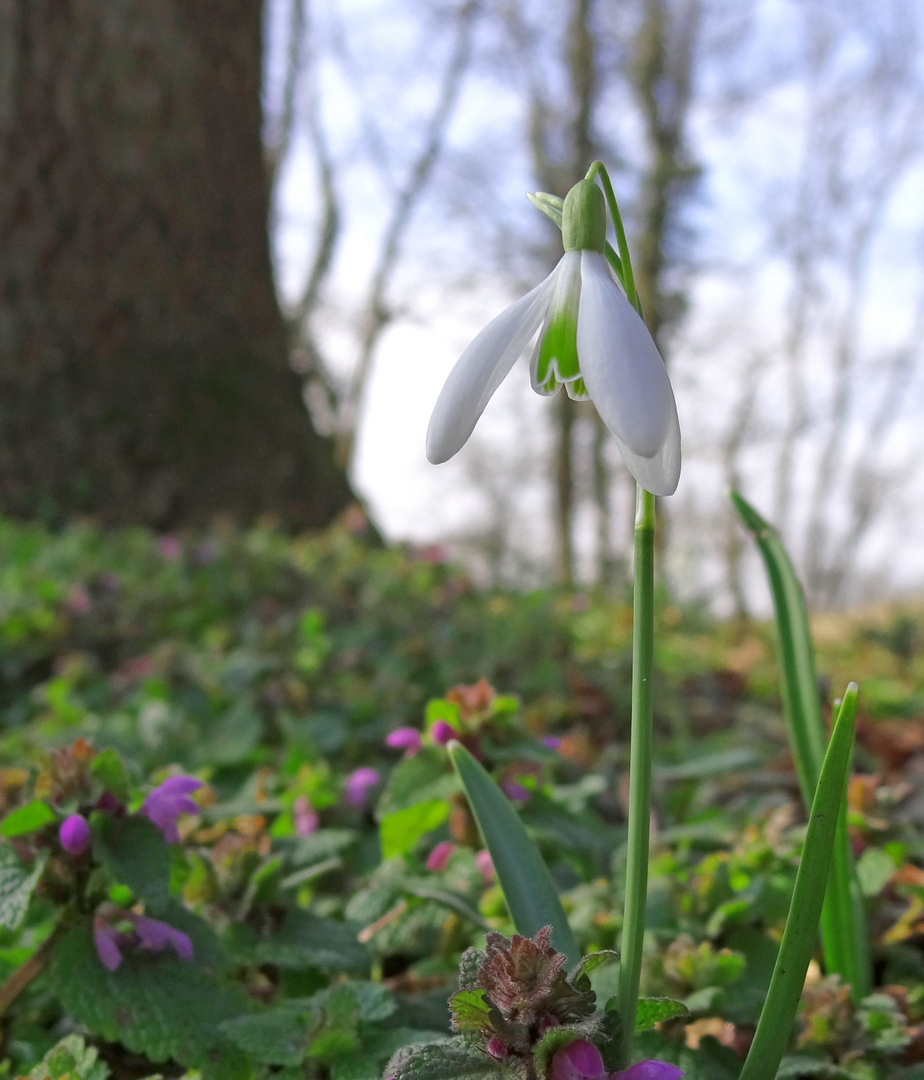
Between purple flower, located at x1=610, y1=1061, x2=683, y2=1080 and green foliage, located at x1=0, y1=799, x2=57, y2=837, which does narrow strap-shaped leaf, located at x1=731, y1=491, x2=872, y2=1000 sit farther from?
green foliage, located at x1=0, y1=799, x2=57, y2=837

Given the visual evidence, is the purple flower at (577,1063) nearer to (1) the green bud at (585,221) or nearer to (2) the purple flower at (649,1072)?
(2) the purple flower at (649,1072)

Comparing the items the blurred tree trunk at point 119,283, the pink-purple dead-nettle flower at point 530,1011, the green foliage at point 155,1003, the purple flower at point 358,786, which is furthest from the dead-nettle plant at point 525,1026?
the blurred tree trunk at point 119,283

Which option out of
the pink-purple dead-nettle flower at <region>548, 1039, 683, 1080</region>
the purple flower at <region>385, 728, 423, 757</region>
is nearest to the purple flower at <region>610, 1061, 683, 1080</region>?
the pink-purple dead-nettle flower at <region>548, 1039, 683, 1080</region>

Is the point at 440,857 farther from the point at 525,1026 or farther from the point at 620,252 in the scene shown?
the point at 620,252

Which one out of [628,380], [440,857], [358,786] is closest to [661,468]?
[628,380]

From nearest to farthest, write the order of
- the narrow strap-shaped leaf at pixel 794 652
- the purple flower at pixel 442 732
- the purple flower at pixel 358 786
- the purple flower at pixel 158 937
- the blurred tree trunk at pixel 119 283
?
the purple flower at pixel 158 937 → the narrow strap-shaped leaf at pixel 794 652 → the purple flower at pixel 442 732 → the purple flower at pixel 358 786 → the blurred tree trunk at pixel 119 283

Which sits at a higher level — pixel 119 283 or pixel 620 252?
pixel 119 283

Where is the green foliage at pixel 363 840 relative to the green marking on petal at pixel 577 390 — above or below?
below

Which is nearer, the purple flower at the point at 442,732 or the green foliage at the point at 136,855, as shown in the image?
the green foliage at the point at 136,855
